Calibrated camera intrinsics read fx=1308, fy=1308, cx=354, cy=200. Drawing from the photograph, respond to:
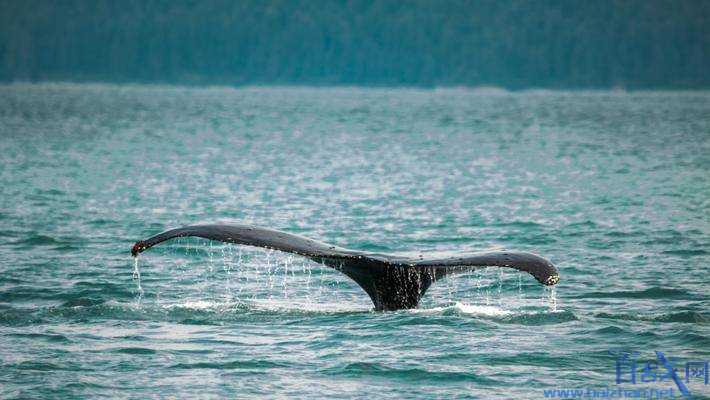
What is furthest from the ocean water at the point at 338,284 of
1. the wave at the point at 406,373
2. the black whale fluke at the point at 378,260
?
the black whale fluke at the point at 378,260

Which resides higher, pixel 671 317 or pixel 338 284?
pixel 338 284

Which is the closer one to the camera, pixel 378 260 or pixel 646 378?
pixel 378 260

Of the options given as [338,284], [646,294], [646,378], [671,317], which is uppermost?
[338,284]

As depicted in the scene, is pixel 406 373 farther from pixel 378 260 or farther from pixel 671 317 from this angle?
pixel 671 317

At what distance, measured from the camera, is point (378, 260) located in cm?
1236

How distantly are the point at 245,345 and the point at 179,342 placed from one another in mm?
721

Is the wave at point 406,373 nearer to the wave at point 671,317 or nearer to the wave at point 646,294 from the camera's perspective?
the wave at point 671,317

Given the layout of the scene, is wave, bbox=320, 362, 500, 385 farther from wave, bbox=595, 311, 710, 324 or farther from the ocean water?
wave, bbox=595, 311, 710, 324

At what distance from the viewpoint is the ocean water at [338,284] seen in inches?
500

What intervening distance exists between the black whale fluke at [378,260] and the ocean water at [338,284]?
2.60 feet

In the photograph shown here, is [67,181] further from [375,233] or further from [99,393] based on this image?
[99,393]

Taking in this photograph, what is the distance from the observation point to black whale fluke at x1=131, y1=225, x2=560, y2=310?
1135 centimetres

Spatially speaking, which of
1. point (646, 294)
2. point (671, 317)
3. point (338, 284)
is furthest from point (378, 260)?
point (646, 294)

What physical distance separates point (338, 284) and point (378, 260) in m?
6.05
